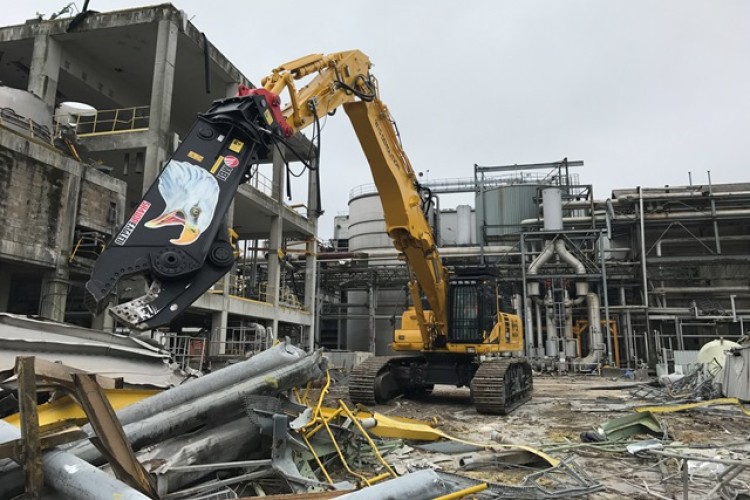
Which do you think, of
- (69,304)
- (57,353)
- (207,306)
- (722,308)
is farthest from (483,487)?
(722,308)

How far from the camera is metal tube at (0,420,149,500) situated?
3.05 metres

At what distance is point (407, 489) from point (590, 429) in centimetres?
722

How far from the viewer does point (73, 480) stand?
3.26m

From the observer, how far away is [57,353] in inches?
267

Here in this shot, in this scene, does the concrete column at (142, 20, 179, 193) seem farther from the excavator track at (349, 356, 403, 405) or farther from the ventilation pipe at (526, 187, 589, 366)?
the ventilation pipe at (526, 187, 589, 366)

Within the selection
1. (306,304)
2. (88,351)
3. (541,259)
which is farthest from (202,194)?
(541,259)

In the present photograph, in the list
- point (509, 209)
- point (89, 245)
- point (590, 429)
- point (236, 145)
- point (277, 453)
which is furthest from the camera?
point (509, 209)

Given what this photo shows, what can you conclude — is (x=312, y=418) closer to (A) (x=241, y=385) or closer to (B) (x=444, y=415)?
(A) (x=241, y=385)

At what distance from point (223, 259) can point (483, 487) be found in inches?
129

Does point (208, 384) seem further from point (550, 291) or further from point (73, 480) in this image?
point (550, 291)

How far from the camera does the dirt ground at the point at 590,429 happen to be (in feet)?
19.2

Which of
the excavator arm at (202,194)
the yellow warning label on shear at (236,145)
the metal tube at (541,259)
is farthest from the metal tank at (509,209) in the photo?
the yellow warning label on shear at (236,145)

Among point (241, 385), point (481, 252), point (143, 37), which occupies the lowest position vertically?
point (241, 385)

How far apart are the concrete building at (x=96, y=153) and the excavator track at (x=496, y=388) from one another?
5.89 metres
